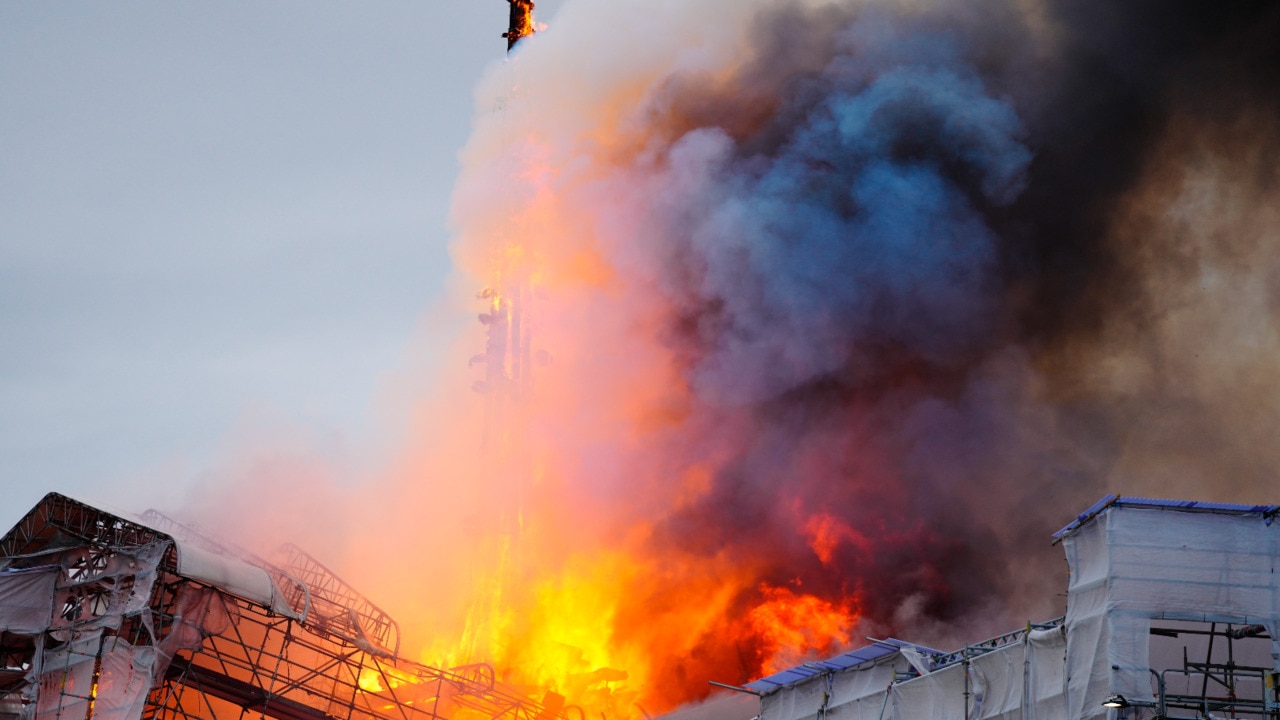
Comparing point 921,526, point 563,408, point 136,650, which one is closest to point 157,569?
point 136,650

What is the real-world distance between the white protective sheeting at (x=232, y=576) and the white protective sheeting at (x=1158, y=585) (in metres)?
30.1

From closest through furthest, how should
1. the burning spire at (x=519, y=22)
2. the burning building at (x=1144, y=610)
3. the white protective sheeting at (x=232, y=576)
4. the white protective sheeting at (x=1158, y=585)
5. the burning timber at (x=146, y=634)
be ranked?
the burning building at (x=1144, y=610) → the white protective sheeting at (x=1158, y=585) → the burning timber at (x=146, y=634) → the white protective sheeting at (x=232, y=576) → the burning spire at (x=519, y=22)

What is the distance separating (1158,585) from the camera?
3731 centimetres

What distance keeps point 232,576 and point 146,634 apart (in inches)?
143

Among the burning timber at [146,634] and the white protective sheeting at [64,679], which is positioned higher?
the burning timber at [146,634]

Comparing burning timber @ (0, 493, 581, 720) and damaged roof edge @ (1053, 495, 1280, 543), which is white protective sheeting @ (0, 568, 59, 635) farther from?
damaged roof edge @ (1053, 495, 1280, 543)

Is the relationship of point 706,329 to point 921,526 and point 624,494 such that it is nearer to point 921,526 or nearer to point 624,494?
point 624,494

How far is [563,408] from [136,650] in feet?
99.4

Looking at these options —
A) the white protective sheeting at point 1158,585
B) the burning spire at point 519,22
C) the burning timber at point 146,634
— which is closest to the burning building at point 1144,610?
the white protective sheeting at point 1158,585

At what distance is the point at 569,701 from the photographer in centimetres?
6669

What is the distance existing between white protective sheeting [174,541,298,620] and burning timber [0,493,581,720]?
5cm

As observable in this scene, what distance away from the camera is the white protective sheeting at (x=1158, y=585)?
3684 centimetres

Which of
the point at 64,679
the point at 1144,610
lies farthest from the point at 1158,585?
the point at 64,679

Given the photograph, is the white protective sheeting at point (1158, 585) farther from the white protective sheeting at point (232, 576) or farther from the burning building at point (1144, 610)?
the white protective sheeting at point (232, 576)
